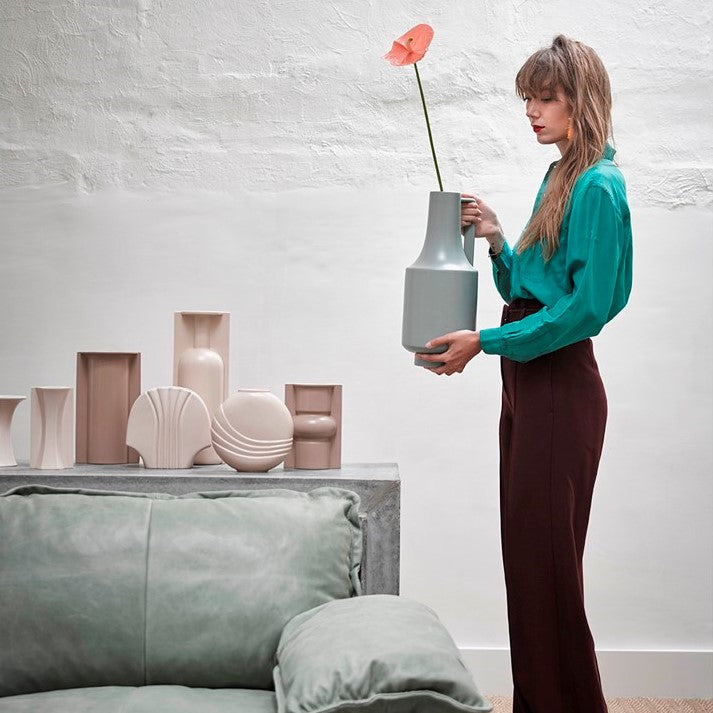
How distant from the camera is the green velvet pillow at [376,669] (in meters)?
1.62

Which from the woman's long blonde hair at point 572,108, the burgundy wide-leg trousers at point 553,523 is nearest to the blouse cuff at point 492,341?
the burgundy wide-leg trousers at point 553,523

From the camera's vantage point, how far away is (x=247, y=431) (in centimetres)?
253

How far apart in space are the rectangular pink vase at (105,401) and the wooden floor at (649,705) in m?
1.47


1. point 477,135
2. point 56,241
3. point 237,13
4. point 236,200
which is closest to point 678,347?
point 477,135

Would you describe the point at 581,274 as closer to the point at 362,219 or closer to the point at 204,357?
the point at 204,357

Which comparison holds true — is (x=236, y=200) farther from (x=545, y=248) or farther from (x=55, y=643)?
(x=55, y=643)

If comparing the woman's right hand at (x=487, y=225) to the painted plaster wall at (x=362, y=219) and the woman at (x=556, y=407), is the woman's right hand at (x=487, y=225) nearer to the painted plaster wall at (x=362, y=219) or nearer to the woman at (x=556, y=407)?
the woman at (x=556, y=407)

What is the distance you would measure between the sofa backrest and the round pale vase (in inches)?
26.3

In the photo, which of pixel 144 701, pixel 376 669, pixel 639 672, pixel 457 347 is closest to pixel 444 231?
pixel 457 347

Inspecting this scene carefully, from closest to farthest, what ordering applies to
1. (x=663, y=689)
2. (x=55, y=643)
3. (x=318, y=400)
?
(x=55, y=643), (x=318, y=400), (x=663, y=689)

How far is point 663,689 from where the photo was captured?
3416 mm

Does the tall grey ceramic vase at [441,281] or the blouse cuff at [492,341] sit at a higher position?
the tall grey ceramic vase at [441,281]

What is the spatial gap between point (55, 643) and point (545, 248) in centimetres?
130

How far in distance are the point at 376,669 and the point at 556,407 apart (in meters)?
0.88
